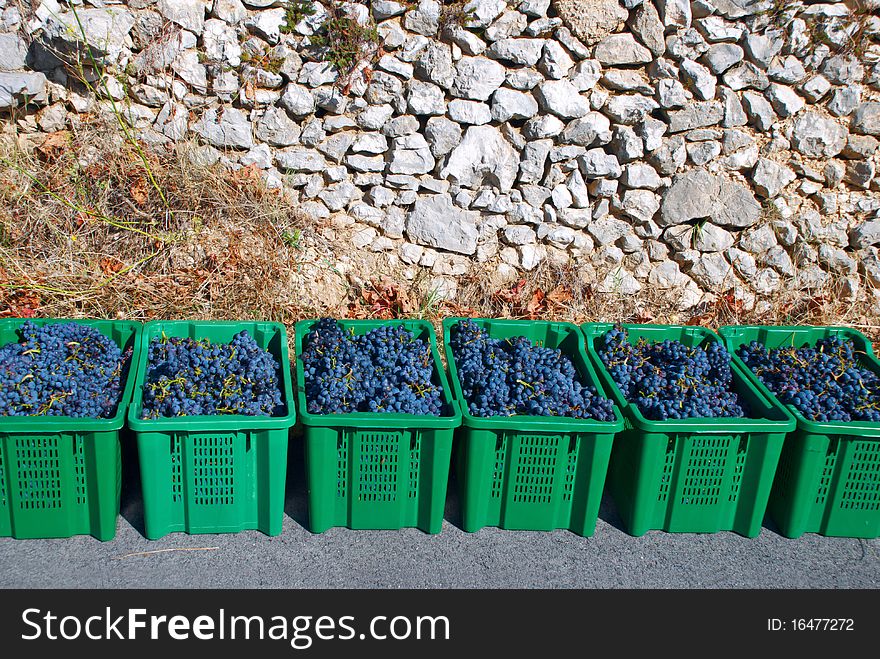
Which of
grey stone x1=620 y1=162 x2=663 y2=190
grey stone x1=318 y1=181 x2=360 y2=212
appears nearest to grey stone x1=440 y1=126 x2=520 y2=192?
grey stone x1=318 y1=181 x2=360 y2=212

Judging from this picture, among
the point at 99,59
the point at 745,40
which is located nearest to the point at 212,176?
the point at 99,59

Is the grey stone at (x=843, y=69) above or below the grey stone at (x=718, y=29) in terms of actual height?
below

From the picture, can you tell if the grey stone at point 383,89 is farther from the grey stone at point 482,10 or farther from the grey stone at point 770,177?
the grey stone at point 770,177

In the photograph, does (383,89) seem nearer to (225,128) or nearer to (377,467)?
(225,128)

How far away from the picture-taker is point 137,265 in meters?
4.54

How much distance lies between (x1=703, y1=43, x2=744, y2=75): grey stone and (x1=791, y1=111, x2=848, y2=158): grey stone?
2.07ft

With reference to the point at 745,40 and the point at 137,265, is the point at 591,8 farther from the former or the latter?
the point at 137,265

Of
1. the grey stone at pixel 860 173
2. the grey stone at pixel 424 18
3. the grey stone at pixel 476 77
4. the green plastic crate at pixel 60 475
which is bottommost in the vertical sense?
the green plastic crate at pixel 60 475

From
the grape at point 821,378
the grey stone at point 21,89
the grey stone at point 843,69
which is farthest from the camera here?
the grey stone at point 843,69

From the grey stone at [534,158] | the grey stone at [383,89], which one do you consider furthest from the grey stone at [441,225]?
the grey stone at [383,89]

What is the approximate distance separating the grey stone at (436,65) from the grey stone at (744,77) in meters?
1.76

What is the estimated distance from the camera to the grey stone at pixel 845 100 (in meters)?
4.83

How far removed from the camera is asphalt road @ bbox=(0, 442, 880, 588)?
3205 millimetres

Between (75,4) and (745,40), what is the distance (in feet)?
13.3
